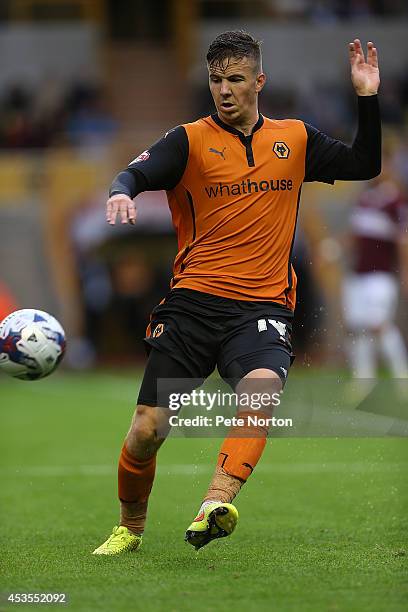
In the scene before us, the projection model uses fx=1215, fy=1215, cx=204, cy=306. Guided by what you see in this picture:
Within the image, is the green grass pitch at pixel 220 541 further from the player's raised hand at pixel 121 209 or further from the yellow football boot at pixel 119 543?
the player's raised hand at pixel 121 209

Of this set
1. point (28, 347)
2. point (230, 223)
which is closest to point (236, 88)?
point (230, 223)

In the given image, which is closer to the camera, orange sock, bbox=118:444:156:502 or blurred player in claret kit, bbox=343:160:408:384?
orange sock, bbox=118:444:156:502

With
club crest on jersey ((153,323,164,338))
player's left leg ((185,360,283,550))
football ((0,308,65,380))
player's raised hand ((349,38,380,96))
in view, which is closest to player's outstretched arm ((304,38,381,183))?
player's raised hand ((349,38,380,96))

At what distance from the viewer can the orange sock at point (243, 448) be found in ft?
17.3

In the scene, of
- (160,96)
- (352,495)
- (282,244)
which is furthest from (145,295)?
(282,244)

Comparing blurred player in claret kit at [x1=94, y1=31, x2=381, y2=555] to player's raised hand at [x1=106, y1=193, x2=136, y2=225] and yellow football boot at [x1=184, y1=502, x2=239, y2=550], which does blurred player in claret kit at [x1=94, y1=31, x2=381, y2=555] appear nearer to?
player's raised hand at [x1=106, y1=193, x2=136, y2=225]

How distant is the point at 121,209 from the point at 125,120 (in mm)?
22296

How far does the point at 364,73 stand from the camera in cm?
582

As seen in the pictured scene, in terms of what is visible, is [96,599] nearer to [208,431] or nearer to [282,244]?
[208,431]

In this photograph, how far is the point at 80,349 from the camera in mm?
21469

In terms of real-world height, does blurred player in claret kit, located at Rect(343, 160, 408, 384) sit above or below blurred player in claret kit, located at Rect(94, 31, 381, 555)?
below

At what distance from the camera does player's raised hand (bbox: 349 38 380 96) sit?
19.0ft

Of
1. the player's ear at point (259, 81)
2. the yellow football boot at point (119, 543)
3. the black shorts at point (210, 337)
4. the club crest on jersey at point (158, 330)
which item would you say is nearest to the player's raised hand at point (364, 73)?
the player's ear at point (259, 81)

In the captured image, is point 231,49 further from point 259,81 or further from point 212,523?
point 212,523
